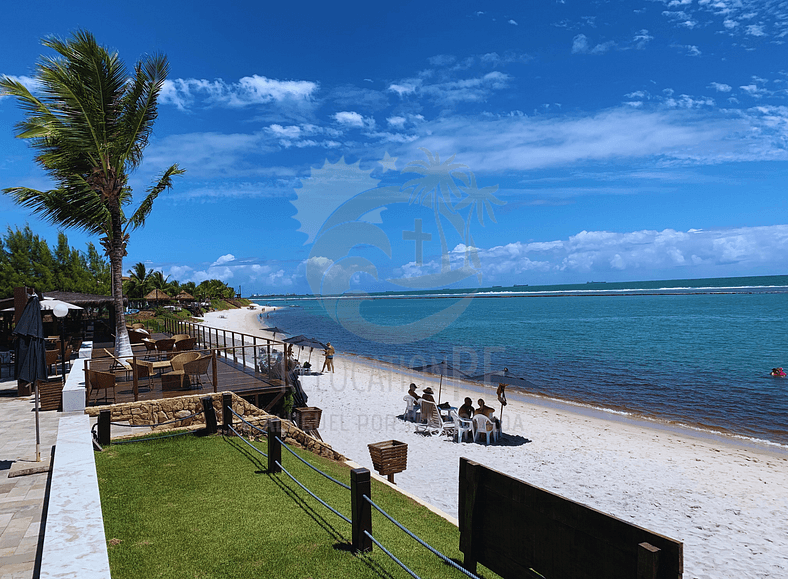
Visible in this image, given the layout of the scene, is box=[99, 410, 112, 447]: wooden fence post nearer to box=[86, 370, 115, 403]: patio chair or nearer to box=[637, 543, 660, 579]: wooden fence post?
box=[86, 370, 115, 403]: patio chair

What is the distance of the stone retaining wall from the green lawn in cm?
190

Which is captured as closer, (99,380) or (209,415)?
(209,415)

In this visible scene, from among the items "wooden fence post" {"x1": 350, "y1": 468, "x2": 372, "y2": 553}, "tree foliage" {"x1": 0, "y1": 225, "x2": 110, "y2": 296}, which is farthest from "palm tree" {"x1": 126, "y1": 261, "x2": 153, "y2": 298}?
"wooden fence post" {"x1": 350, "y1": 468, "x2": 372, "y2": 553}

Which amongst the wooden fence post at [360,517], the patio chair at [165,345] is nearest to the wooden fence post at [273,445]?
the wooden fence post at [360,517]

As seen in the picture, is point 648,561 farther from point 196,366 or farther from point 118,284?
point 118,284

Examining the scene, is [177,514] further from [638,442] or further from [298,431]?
[638,442]

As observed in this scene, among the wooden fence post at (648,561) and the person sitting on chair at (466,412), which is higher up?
the wooden fence post at (648,561)

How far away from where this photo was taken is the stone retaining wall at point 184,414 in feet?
31.8

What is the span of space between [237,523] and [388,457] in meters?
Result: 4.53

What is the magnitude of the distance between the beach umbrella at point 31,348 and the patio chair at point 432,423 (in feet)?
31.5

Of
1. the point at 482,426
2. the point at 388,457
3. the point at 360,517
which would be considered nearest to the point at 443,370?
the point at 482,426

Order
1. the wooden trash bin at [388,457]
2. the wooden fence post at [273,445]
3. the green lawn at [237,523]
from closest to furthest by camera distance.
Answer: the green lawn at [237,523] → the wooden fence post at [273,445] → the wooden trash bin at [388,457]

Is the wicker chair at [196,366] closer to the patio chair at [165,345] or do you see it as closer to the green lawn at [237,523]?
the green lawn at [237,523]

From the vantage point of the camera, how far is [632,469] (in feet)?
38.5
